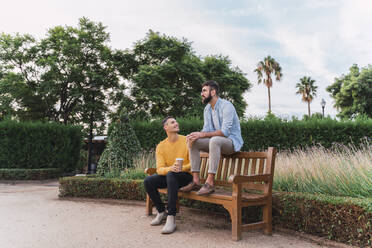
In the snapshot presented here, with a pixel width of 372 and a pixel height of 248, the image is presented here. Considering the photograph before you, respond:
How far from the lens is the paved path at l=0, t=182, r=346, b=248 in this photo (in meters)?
3.78

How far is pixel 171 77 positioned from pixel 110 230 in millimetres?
18323

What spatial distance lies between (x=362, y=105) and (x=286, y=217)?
31568mm

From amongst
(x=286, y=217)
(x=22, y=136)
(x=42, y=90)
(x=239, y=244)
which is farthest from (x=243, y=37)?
(x=42, y=90)

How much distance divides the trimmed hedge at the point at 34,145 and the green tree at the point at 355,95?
27.4 metres

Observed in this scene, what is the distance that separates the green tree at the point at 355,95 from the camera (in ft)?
102

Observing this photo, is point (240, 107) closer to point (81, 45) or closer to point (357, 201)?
point (81, 45)

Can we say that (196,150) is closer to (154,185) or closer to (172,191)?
(172,191)

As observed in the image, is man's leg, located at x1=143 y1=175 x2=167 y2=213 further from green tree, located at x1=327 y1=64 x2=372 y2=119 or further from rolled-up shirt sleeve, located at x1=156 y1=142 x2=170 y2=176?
green tree, located at x1=327 y1=64 x2=372 y2=119

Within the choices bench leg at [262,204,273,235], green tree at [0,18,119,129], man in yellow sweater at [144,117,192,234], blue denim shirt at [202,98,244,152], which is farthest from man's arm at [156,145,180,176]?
green tree at [0,18,119,129]

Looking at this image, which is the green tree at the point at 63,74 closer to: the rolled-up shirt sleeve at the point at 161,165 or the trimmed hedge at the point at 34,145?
the trimmed hedge at the point at 34,145

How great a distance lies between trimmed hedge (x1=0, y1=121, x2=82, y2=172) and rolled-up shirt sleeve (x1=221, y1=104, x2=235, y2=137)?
13.9m

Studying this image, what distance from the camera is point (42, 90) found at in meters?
20.3

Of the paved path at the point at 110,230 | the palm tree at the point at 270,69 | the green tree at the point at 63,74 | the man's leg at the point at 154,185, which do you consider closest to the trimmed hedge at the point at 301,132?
the paved path at the point at 110,230

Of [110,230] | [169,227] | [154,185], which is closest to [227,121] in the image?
[154,185]
